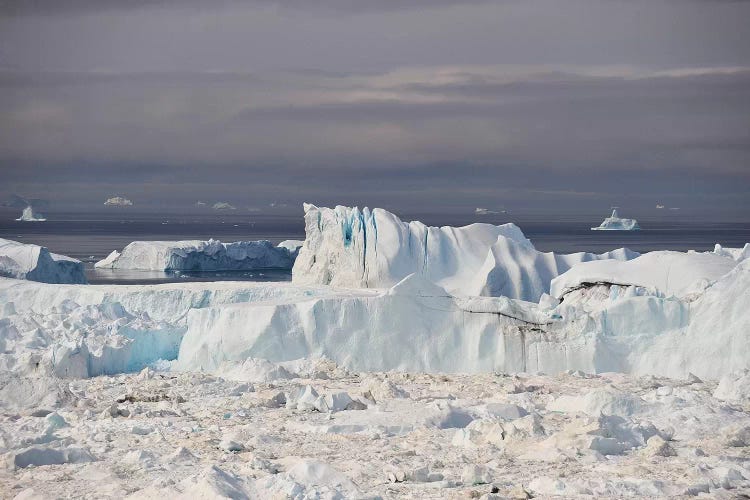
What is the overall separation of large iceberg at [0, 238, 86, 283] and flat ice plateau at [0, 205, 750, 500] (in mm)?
6614

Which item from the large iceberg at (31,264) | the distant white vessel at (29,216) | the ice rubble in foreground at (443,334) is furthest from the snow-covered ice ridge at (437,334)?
the distant white vessel at (29,216)

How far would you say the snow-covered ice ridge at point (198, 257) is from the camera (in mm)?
38625

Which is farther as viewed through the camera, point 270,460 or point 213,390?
point 213,390

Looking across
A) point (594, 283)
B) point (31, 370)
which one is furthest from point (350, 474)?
point (594, 283)

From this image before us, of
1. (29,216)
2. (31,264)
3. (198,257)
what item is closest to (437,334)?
(31,264)

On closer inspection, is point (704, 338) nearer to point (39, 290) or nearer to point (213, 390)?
point (213, 390)

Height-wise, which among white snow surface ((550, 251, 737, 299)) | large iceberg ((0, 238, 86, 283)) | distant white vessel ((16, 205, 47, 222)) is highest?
white snow surface ((550, 251, 737, 299))

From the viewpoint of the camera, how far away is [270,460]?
22.1 feet

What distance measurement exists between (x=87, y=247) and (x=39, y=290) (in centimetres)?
4242

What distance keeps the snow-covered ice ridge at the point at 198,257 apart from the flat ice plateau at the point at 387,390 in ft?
65.0

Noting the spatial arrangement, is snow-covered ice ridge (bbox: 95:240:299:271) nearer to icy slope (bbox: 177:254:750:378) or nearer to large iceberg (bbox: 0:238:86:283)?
large iceberg (bbox: 0:238:86:283)

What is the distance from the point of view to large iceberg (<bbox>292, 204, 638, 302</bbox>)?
20.5 m

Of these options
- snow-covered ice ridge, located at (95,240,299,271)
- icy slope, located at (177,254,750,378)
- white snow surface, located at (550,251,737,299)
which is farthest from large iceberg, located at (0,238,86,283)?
white snow surface, located at (550,251,737,299)

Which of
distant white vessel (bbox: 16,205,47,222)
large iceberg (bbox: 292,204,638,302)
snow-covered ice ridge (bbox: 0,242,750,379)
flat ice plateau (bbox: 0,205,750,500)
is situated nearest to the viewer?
flat ice plateau (bbox: 0,205,750,500)
